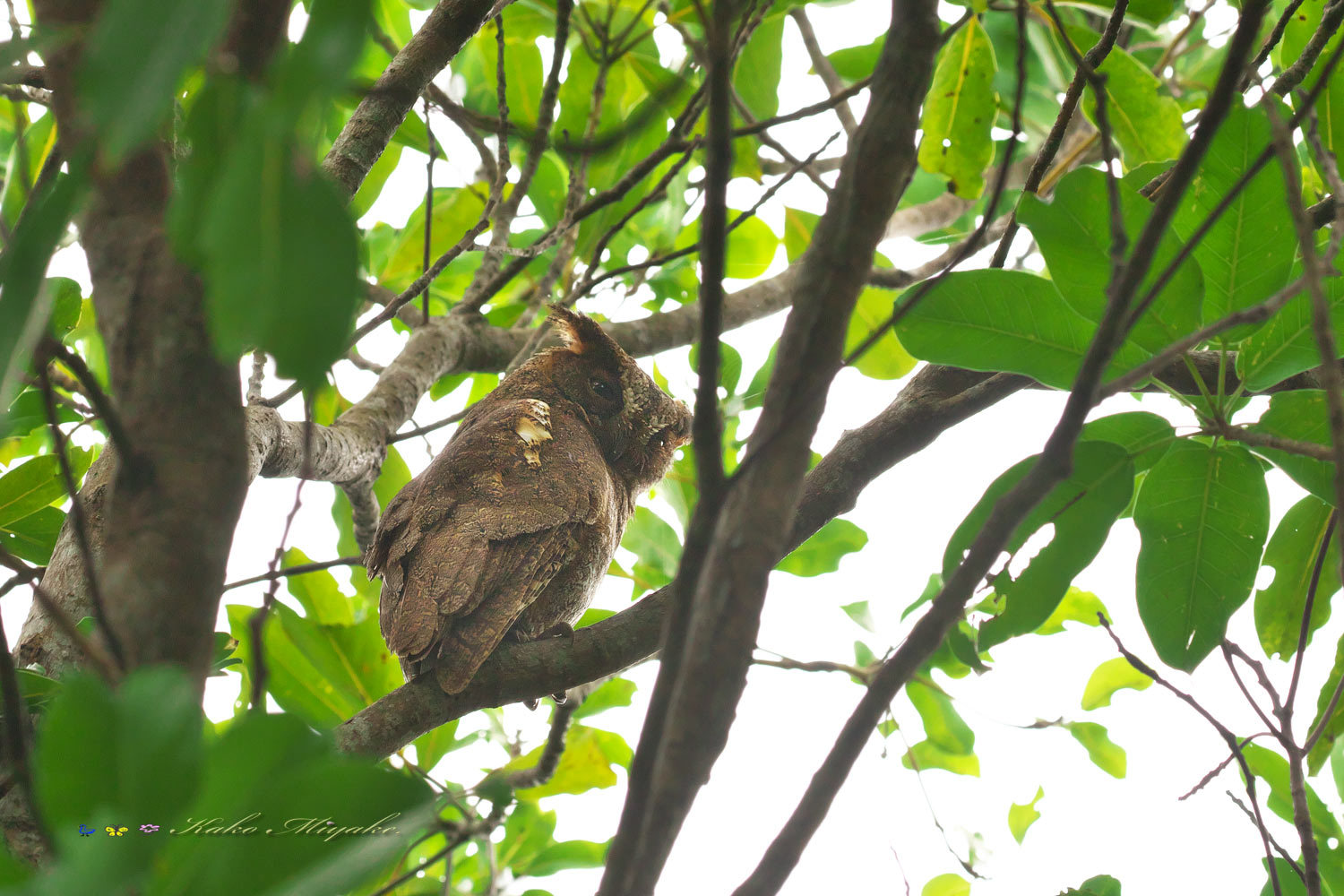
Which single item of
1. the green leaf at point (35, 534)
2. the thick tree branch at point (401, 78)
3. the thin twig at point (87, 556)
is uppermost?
the thick tree branch at point (401, 78)

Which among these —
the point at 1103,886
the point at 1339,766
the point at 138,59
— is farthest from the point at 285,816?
the point at 1339,766

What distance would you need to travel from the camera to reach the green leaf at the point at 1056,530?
1.03 m

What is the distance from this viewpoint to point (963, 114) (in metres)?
2.09

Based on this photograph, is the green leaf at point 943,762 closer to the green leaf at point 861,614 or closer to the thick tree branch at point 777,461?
the green leaf at point 861,614

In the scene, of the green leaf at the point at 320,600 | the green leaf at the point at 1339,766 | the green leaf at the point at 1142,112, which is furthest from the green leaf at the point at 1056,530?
the green leaf at the point at 320,600

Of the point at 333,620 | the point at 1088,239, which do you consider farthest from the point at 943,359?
the point at 333,620

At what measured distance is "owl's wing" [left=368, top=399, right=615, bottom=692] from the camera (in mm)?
1486

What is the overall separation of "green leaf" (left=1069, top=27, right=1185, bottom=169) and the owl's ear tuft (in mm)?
1218

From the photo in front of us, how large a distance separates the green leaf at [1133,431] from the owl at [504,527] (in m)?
0.92

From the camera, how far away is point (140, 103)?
14.4 inches

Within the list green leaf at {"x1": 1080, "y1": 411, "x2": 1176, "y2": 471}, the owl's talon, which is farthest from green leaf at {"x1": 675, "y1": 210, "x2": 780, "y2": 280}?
green leaf at {"x1": 1080, "y1": 411, "x2": 1176, "y2": 471}

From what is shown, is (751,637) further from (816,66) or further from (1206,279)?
(816,66)

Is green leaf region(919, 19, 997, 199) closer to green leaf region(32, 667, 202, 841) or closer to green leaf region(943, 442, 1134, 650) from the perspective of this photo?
green leaf region(943, 442, 1134, 650)

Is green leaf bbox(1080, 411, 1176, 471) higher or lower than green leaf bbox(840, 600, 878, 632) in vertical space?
lower
